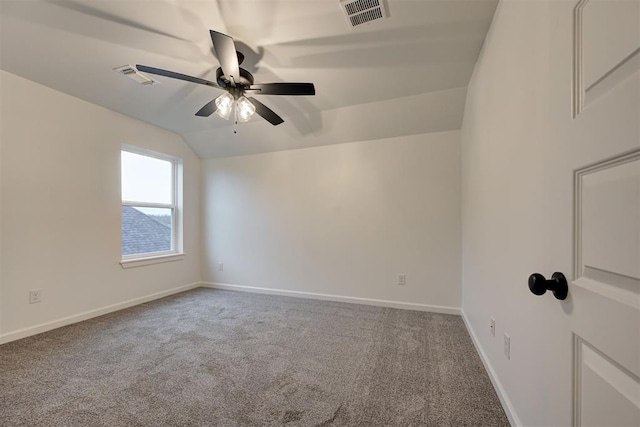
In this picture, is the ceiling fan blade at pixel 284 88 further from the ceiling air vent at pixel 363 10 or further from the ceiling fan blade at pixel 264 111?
the ceiling air vent at pixel 363 10

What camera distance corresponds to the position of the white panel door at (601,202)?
0.51 metres

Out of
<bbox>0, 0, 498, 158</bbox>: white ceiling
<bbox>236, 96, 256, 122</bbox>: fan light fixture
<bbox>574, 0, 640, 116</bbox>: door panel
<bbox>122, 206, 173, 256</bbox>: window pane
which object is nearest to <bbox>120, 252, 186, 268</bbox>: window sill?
<bbox>122, 206, 173, 256</bbox>: window pane

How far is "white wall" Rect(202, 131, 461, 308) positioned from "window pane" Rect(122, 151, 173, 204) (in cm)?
58

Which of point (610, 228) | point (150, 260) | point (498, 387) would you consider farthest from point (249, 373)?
point (150, 260)

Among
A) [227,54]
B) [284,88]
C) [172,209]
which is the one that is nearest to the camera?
[227,54]

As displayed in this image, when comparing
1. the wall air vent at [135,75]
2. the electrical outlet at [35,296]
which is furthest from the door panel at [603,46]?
the electrical outlet at [35,296]

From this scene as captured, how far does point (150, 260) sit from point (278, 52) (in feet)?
10.2

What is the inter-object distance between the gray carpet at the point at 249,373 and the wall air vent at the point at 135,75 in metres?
2.48

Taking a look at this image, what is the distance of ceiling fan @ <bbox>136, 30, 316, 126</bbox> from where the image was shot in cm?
174

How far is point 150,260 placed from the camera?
355 cm

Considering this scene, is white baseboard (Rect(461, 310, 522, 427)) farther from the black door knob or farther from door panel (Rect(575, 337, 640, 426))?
the black door knob

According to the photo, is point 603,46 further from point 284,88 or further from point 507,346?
point 284,88

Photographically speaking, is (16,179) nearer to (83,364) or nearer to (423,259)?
(83,364)

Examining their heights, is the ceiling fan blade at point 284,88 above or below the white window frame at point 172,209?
above
